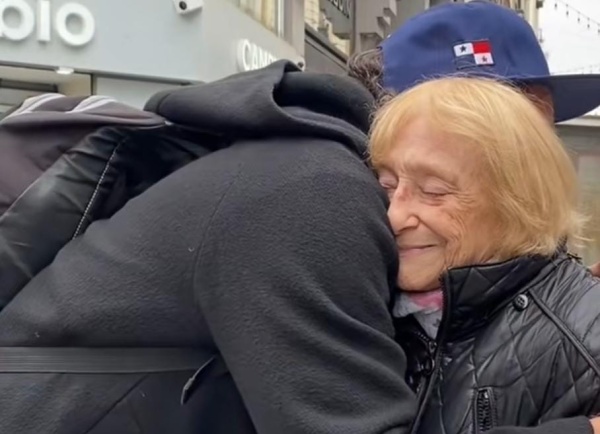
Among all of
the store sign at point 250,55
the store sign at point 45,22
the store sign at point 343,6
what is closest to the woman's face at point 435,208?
the store sign at point 45,22

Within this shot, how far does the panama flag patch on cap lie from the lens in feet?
5.20

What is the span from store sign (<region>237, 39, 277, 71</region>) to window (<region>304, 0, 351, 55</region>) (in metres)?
2.10

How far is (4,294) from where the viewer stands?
120 centimetres

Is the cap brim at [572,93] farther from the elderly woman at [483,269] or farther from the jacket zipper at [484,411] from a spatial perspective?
the jacket zipper at [484,411]

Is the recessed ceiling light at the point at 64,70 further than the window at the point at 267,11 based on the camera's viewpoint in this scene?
No

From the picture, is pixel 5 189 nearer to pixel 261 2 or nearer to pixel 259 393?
pixel 259 393

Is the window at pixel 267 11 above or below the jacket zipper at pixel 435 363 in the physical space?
below

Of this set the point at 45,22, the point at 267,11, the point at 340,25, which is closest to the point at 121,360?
the point at 45,22

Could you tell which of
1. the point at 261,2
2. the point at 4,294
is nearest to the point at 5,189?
the point at 4,294

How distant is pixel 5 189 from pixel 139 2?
4883 mm

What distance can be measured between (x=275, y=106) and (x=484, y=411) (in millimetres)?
453

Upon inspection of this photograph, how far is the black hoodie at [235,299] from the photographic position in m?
1.04

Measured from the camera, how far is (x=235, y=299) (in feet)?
3.45

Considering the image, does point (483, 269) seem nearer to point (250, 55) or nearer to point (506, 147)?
point (506, 147)
